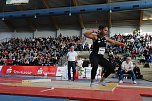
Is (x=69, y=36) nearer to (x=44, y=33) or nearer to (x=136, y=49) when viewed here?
(x=44, y=33)

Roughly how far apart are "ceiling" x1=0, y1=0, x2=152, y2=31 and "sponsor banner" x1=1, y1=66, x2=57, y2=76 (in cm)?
1115

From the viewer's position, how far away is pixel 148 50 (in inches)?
795

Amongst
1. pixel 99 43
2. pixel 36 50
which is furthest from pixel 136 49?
pixel 99 43

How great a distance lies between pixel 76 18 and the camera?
3034 centimetres

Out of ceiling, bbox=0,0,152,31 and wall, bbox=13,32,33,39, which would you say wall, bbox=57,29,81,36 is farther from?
wall, bbox=13,32,33,39

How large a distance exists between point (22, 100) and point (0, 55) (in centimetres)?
2289

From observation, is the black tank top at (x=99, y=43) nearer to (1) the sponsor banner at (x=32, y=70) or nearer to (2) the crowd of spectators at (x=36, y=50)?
(1) the sponsor banner at (x=32, y=70)

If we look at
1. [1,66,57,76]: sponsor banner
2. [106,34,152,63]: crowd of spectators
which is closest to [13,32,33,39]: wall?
[106,34,152,63]: crowd of spectators

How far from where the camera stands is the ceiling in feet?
92.0

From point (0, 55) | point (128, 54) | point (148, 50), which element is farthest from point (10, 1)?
point (148, 50)

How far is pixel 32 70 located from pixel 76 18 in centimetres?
1328

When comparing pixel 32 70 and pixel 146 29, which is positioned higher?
pixel 146 29

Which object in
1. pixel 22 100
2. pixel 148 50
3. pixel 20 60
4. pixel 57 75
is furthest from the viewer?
pixel 20 60

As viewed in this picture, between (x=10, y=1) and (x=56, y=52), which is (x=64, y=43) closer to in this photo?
(x=56, y=52)
